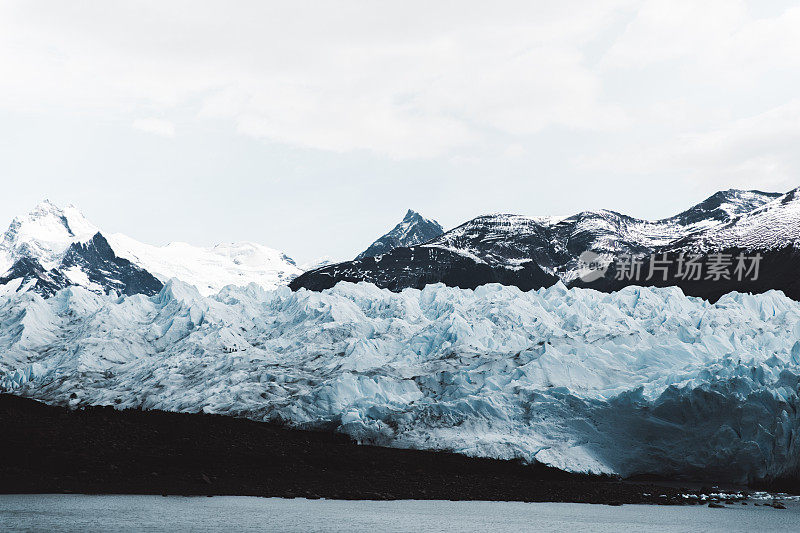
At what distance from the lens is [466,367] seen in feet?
250

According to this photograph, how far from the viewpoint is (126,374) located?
94.4m

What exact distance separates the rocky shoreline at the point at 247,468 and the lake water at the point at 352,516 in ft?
9.25

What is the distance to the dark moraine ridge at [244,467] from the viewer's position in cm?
5494

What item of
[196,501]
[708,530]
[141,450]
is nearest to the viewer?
[708,530]

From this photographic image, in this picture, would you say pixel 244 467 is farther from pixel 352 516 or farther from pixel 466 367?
pixel 466 367

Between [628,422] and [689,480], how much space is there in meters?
5.93

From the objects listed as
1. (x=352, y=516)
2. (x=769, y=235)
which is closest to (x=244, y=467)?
(x=352, y=516)

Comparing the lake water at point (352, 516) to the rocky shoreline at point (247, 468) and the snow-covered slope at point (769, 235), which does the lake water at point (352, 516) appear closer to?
the rocky shoreline at point (247, 468)

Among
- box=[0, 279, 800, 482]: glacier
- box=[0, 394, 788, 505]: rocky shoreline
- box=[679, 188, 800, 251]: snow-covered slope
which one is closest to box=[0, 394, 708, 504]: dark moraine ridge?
box=[0, 394, 788, 505]: rocky shoreline

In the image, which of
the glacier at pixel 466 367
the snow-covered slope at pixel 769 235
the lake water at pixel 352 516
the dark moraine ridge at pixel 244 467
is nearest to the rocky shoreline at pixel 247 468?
the dark moraine ridge at pixel 244 467

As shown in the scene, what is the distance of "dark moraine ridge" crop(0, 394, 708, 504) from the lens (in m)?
54.9

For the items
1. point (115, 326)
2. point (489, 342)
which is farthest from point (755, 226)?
point (115, 326)

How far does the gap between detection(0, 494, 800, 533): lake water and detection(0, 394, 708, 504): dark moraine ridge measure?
2.98 m

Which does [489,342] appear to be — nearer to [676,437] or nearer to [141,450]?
[676,437]
